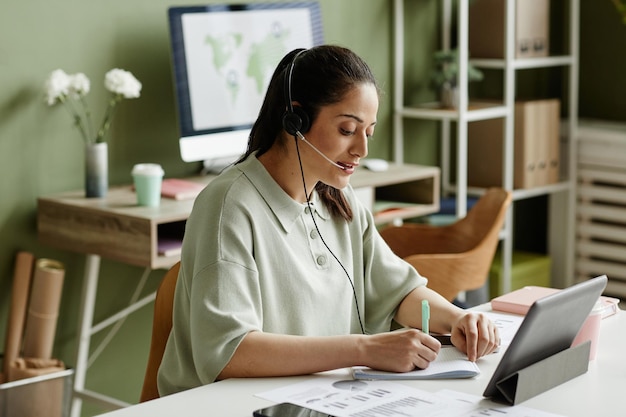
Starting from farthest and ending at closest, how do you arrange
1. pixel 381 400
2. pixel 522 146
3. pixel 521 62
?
pixel 522 146 → pixel 521 62 → pixel 381 400

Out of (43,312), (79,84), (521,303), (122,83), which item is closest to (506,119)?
(122,83)

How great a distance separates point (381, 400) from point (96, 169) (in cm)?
161

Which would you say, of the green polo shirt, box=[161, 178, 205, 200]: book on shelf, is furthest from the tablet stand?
box=[161, 178, 205, 200]: book on shelf

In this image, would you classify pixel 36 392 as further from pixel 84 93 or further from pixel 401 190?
pixel 401 190

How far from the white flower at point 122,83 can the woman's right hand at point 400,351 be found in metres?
1.54

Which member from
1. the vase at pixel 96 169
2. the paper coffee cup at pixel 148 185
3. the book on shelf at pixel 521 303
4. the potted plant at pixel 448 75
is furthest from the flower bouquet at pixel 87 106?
the potted plant at pixel 448 75

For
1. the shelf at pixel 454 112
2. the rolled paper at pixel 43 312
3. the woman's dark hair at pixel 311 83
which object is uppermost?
the woman's dark hair at pixel 311 83

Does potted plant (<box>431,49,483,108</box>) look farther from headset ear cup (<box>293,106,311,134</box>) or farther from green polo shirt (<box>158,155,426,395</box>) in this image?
headset ear cup (<box>293,106,311,134</box>)

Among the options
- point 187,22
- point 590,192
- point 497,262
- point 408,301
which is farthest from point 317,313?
point 590,192

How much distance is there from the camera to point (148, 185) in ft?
9.41

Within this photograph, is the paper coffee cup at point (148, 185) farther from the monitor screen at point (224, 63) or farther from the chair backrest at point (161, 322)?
the chair backrest at point (161, 322)

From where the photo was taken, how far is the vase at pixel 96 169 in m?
2.93

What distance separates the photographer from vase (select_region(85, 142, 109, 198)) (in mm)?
2934

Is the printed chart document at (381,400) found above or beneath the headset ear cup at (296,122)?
beneath
